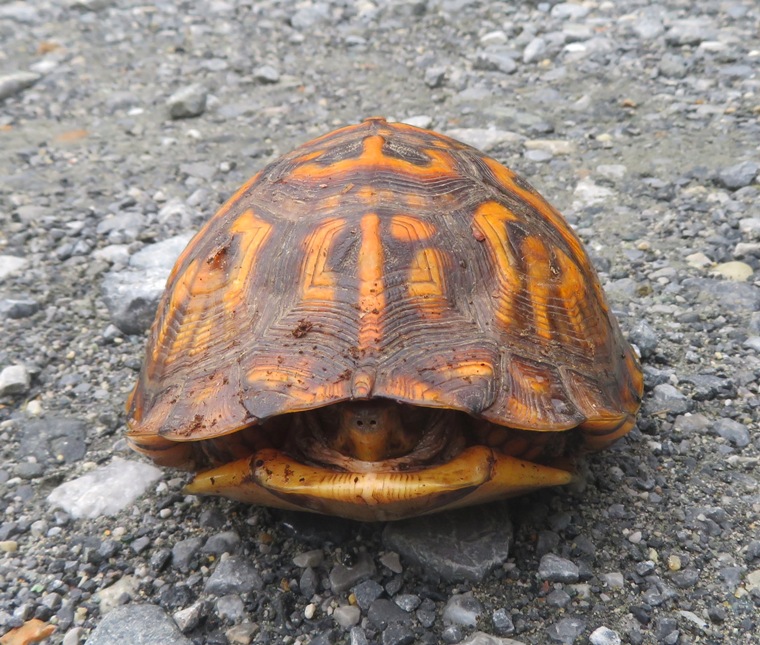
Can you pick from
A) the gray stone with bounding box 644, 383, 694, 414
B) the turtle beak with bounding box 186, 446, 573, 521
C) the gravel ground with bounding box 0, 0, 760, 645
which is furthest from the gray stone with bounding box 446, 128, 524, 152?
the turtle beak with bounding box 186, 446, 573, 521

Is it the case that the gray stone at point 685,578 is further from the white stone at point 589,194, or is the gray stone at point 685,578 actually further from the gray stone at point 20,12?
the gray stone at point 20,12

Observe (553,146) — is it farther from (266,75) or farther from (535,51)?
(266,75)

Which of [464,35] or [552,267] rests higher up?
[552,267]

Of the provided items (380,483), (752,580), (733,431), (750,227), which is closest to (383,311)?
(380,483)

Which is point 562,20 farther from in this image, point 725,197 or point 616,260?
point 616,260

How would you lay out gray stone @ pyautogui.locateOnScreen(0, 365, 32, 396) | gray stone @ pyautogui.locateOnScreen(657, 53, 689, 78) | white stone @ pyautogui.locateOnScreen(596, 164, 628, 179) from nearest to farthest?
1. gray stone @ pyautogui.locateOnScreen(0, 365, 32, 396)
2. white stone @ pyautogui.locateOnScreen(596, 164, 628, 179)
3. gray stone @ pyautogui.locateOnScreen(657, 53, 689, 78)

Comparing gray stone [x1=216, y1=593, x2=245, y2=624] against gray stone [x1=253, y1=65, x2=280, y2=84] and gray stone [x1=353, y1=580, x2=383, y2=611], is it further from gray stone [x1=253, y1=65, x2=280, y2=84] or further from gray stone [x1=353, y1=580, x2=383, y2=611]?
gray stone [x1=253, y1=65, x2=280, y2=84]

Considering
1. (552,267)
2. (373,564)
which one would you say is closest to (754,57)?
(552,267)
